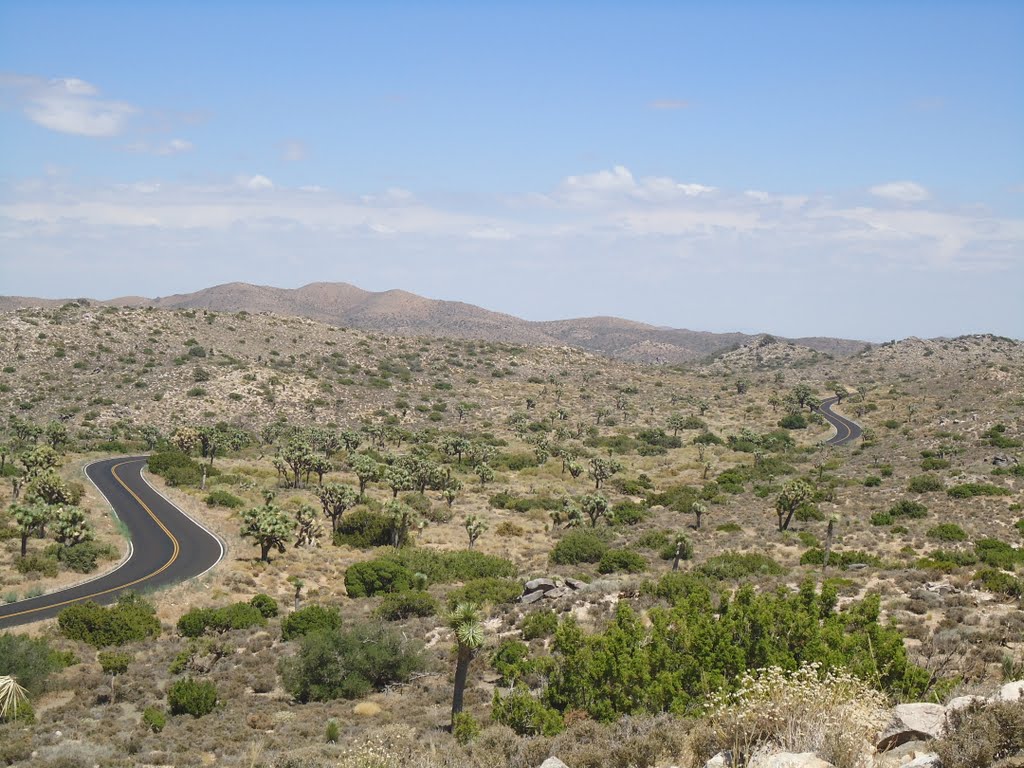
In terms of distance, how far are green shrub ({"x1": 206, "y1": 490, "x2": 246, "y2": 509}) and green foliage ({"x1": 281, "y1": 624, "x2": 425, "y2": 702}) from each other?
3629cm

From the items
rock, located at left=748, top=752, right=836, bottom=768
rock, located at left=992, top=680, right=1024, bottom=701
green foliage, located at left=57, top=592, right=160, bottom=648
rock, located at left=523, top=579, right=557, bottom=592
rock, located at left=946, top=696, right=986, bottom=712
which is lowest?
green foliage, located at left=57, top=592, right=160, bottom=648

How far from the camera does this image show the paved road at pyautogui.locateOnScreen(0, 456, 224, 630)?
36062mm

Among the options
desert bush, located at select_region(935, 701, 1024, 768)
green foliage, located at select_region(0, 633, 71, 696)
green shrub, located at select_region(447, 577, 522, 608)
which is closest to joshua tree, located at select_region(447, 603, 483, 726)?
desert bush, located at select_region(935, 701, 1024, 768)

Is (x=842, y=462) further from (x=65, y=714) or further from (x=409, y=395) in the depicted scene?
(x=65, y=714)

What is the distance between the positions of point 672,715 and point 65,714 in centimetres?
1988

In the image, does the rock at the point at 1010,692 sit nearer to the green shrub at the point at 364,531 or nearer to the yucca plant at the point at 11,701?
the yucca plant at the point at 11,701

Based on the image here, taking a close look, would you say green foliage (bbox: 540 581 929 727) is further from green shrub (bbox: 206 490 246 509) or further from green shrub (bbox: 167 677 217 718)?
green shrub (bbox: 206 490 246 509)

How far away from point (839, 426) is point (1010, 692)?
104 metres

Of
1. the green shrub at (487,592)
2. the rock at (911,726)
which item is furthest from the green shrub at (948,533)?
the rock at (911,726)

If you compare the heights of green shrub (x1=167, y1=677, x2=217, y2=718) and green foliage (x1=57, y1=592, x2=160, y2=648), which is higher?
green shrub (x1=167, y1=677, x2=217, y2=718)

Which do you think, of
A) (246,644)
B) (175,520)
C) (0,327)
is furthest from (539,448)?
(0,327)

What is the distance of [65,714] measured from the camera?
23375mm

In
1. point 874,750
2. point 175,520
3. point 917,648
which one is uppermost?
point 874,750

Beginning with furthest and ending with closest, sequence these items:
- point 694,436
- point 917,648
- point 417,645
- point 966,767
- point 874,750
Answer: point 694,436, point 417,645, point 917,648, point 874,750, point 966,767
